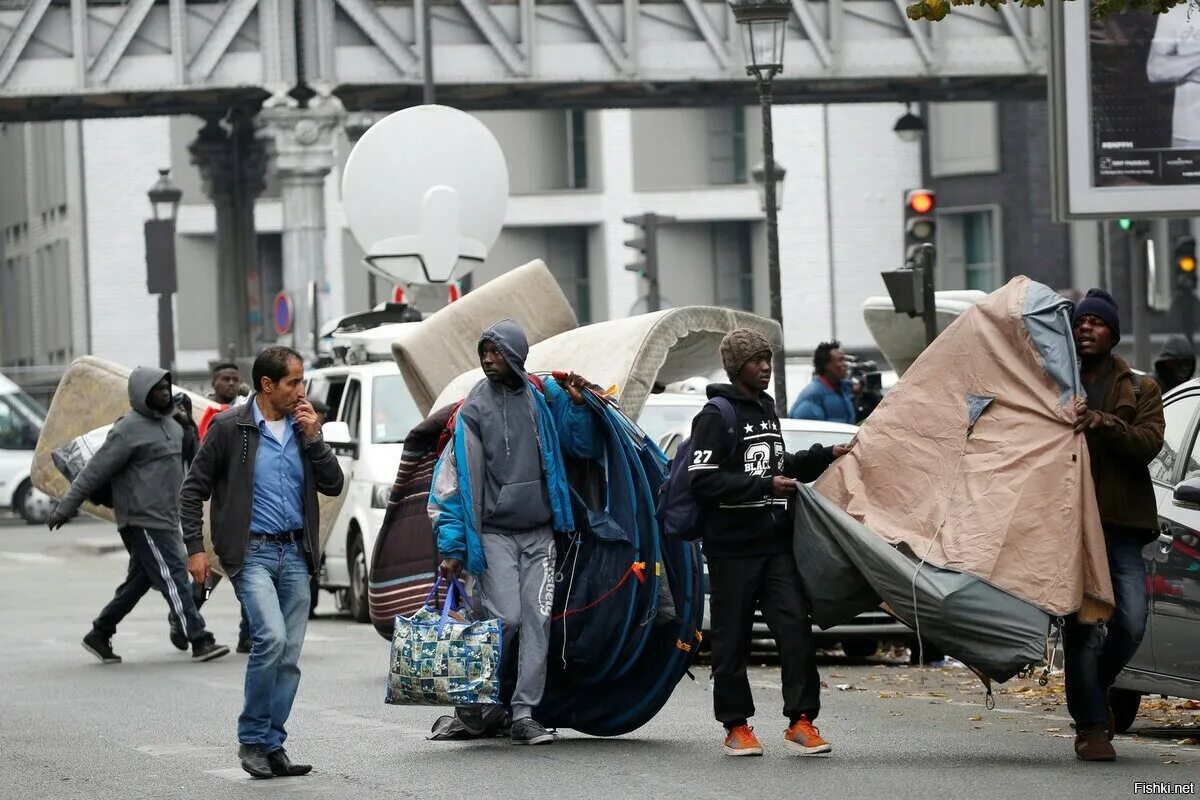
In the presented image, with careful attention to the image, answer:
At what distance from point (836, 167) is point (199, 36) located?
28.5 metres

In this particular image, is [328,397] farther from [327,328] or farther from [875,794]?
[875,794]

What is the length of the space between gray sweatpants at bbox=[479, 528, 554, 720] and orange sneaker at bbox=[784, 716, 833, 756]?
1161 mm

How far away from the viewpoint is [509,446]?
1098 centimetres

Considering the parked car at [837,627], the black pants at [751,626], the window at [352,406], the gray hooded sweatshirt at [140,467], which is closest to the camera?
the black pants at [751,626]

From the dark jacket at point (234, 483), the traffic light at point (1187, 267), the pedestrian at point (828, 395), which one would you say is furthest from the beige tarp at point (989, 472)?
the traffic light at point (1187, 267)

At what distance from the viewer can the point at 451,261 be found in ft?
78.9

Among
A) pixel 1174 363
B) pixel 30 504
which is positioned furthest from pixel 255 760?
pixel 30 504

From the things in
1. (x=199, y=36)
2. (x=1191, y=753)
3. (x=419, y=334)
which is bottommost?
(x=1191, y=753)

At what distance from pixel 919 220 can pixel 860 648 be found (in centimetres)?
700

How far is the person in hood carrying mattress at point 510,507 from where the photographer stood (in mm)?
10844

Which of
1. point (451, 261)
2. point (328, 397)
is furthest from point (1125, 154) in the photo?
point (451, 261)

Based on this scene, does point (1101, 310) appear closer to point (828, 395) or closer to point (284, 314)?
point (828, 395)

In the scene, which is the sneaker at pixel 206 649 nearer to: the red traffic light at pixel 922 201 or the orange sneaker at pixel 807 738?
the orange sneaker at pixel 807 738

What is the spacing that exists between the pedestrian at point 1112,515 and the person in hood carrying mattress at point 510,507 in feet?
7.49
